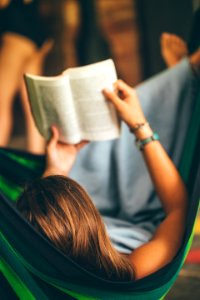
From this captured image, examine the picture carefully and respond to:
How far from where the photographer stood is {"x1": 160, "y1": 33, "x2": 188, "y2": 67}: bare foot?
→ 1.29 m

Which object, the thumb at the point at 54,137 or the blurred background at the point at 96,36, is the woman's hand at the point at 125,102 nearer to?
the thumb at the point at 54,137

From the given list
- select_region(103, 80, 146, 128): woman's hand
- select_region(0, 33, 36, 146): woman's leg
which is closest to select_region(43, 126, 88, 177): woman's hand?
select_region(103, 80, 146, 128): woman's hand

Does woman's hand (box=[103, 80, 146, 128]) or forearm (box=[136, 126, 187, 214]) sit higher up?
woman's hand (box=[103, 80, 146, 128])

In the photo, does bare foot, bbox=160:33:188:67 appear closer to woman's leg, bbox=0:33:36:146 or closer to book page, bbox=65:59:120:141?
book page, bbox=65:59:120:141

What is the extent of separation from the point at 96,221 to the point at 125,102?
30 cm

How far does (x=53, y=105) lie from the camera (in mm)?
1009

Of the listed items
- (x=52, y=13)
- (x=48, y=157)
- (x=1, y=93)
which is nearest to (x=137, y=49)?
(x=52, y=13)

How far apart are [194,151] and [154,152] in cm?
10

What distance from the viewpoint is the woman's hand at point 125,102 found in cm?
98

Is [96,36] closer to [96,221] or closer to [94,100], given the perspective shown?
[94,100]

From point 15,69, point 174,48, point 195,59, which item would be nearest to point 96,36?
point 15,69

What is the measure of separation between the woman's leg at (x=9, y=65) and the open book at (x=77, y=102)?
45.7 inches

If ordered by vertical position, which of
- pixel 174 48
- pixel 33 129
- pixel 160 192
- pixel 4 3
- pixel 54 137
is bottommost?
pixel 33 129

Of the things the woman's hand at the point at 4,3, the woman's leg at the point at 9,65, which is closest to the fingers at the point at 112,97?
the woman's hand at the point at 4,3
